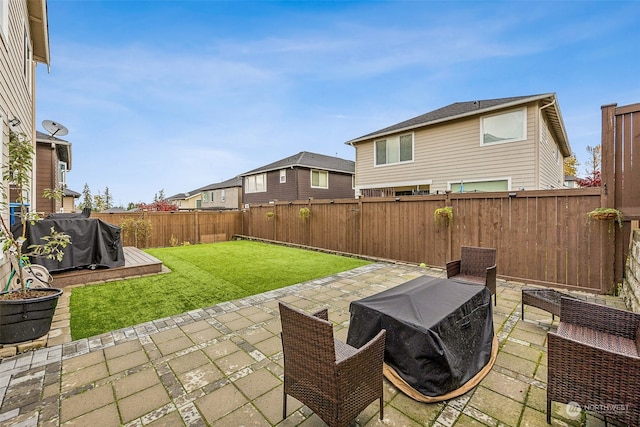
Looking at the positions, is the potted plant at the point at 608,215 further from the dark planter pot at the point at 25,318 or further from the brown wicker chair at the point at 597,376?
the dark planter pot at the point at 25,318

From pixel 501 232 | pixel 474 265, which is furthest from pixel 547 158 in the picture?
pixel 474 265

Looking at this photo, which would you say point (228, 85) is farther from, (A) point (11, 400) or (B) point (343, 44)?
(A) point (11, 400)

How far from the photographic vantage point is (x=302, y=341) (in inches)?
70.2

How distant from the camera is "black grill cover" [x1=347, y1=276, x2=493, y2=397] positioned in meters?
2.12

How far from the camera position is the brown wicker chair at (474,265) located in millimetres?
4281

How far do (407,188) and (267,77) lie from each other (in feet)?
27.7

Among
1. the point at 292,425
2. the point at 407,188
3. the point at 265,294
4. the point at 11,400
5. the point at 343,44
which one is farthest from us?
the point at 407,188

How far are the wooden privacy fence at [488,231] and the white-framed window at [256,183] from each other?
8940 mm

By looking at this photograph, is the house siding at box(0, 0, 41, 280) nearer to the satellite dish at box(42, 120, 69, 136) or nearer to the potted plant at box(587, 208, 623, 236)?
the satellite dish at box(42, 120, 69, 136)

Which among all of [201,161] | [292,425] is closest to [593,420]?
[292,425]

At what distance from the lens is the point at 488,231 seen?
5.97 metres

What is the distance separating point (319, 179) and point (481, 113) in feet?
34.0

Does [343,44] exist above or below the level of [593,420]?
above

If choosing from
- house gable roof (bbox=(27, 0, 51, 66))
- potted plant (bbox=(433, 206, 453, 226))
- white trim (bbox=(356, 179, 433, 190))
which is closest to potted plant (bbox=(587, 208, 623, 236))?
potted plant (bbox=(433, 206, 453, 226))
